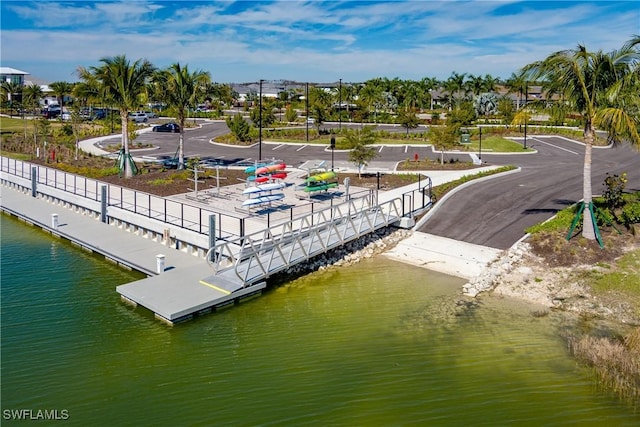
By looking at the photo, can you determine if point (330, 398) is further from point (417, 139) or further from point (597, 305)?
point (417, 139)

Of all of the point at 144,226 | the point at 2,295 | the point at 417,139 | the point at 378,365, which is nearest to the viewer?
the point at 378,365

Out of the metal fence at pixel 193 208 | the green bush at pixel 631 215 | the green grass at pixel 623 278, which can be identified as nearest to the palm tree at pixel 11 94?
the metal fence at pixel 193 208

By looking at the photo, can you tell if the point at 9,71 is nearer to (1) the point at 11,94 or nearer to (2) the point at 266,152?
(1) the point at 11,94

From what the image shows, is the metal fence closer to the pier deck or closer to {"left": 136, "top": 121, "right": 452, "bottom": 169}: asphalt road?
the pier deck

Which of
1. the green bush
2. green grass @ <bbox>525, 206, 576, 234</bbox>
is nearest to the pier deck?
green grass @ <bbox>525, 206, 576, 234</bbox>

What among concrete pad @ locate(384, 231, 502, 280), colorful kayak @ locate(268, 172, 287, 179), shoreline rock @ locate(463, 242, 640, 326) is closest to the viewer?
shoreline rock @ locate(463, 242, 640, 326)

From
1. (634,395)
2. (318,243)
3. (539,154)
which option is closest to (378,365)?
(634,395)
